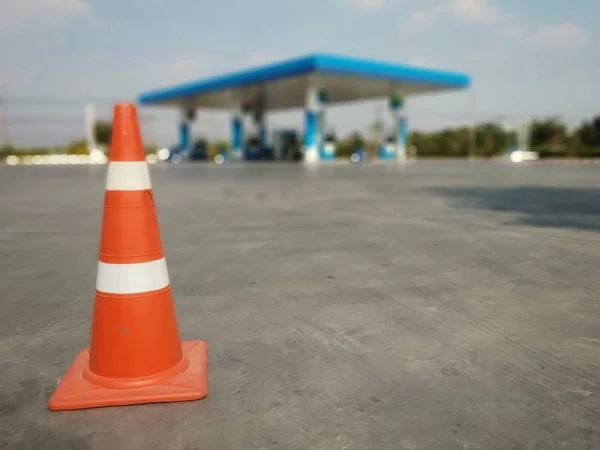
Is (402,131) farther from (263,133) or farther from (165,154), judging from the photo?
(165,154)

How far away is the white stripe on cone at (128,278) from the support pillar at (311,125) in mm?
27362

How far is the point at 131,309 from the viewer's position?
6.49 feet

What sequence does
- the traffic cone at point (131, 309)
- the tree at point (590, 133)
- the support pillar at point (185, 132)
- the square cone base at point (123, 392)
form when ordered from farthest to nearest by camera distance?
the tree at point (590, 133) < the support pillar at point (185, 132) < the traffic cone at point (131, 309) < the square cone base at point (123, 392)

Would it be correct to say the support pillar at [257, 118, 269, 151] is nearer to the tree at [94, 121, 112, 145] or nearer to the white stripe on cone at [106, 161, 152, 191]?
the tree at [94, 121, 112, 145]

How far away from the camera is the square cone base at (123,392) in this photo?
1784mm

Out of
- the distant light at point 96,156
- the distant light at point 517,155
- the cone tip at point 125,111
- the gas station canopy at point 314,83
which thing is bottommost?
the cone tip at point 125,111

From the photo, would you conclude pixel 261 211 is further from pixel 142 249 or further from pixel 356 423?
pixel 356 423

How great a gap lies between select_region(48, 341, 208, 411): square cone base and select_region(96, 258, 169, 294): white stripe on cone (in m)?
0.39

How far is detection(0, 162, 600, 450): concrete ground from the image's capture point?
161cm

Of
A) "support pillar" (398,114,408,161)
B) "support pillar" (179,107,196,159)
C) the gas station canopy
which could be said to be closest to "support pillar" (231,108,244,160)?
the gas station canopy

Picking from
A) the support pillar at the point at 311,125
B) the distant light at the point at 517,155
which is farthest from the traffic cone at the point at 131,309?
the distant light at the point at 517,155

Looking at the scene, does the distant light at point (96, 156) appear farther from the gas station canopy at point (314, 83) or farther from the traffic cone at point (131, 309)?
the traffic cone at point (131, 309)

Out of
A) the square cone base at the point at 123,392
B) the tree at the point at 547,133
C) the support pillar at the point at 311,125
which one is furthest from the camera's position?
the tree at the point at 547,133

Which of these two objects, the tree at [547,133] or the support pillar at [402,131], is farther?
the tree at [547,133]
